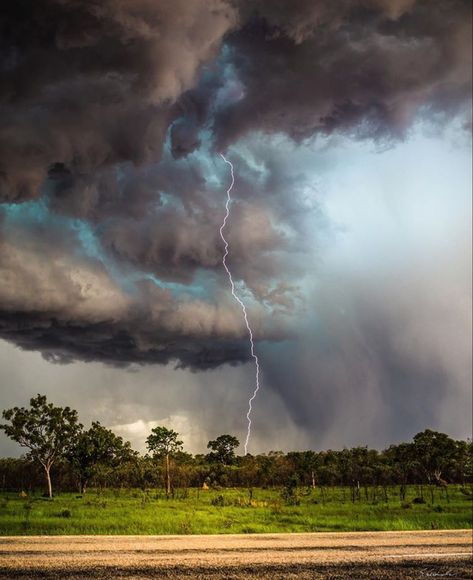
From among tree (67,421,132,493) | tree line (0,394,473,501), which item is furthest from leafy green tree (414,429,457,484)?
tree (67,421,132,493)

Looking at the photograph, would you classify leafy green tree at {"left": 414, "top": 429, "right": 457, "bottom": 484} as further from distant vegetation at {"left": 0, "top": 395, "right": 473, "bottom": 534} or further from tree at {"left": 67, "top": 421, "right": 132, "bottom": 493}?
tree at {"left": 67, "top": 421, "right": 132, "bottom": 493}

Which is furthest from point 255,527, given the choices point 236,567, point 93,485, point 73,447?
point 93,485

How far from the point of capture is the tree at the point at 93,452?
6588cm

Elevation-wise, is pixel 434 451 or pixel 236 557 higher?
pixel 236 557

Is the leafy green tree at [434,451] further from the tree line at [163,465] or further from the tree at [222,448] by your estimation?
the tree at [222,448]

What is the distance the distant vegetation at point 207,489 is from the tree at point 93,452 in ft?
0.47

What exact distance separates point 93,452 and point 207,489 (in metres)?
21.2

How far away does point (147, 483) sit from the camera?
252 ft

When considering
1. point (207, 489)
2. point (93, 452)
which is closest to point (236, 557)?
point (93, 452)

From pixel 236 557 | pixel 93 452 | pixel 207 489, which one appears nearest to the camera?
pixel 236 557

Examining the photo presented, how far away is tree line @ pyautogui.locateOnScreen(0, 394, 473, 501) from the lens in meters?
64.9

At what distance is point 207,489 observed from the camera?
255 ft

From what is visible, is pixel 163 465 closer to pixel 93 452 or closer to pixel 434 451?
pixel 93 452

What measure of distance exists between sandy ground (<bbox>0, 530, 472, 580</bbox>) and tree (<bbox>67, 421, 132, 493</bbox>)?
47.8 metres
